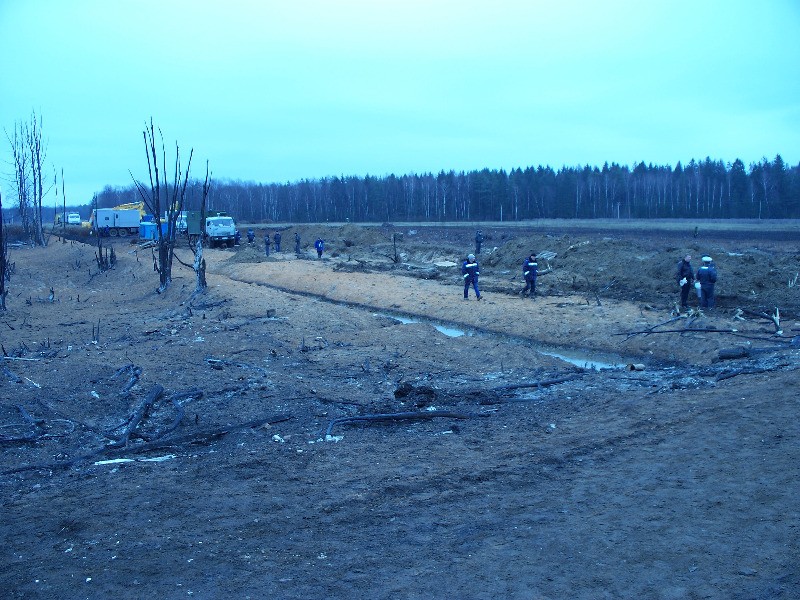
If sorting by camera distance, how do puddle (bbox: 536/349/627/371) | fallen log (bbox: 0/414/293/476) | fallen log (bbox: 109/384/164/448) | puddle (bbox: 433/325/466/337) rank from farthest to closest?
puddle (bbox: 433/325/466/337) → puddle (bbox: 536/349/627/371) → fallen log (bbox: 109/384/164/448) → fallen log (bbox: 0/414/293/476)

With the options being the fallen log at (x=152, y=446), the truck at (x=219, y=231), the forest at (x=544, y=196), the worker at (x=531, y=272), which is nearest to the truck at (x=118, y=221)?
the forest at (x=544, y=196)

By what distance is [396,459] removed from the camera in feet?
24.0

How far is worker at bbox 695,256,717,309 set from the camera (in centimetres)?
1750

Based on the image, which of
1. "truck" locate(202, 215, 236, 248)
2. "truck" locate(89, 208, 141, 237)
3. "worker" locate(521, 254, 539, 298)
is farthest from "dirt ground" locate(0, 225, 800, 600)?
"truck" locate(89, 208, 141, 237)

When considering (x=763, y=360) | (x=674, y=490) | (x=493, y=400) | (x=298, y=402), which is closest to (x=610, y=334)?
(x=763, y=360)

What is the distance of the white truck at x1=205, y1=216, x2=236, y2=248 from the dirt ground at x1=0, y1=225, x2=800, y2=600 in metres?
30.7

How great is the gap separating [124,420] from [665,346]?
36.2 ft

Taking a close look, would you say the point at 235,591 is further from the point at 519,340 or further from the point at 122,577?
the point at 519,340

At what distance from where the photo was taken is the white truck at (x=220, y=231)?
155 ft

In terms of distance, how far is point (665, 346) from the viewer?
14.6 meters

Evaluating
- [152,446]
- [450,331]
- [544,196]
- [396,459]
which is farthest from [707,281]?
[544,196]

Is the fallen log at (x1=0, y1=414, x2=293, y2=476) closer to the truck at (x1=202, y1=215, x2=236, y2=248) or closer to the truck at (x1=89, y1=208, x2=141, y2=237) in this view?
the truck at (x1=202, y1=215, x2=236, y2=248)

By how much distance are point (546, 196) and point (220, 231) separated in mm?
49331

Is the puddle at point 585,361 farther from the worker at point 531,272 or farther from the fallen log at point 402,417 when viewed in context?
the worker at point 531,272
